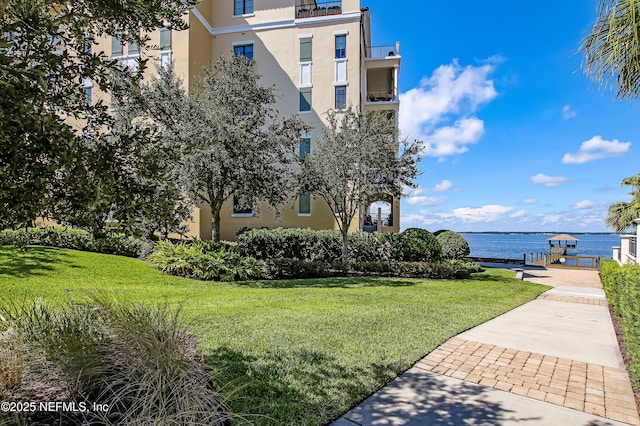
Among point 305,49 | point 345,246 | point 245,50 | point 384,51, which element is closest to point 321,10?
point 305,49

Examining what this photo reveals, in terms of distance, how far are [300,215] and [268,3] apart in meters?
14.3

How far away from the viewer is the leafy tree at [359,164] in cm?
1362

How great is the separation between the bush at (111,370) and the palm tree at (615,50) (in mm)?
5034

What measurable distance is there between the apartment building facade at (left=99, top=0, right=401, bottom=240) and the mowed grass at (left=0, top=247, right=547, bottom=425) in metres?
9.44

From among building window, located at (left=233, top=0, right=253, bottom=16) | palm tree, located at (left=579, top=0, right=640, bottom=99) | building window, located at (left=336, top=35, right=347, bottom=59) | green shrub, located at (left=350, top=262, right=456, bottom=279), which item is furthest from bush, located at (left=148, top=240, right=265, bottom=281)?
building window, located at (left=233, top=0, right=253, bottom=16)

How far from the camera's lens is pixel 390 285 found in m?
11.8

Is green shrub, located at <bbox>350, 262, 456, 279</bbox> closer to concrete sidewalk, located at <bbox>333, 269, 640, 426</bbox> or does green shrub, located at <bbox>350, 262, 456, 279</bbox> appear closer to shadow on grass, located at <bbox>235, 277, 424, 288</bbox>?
shadow on grass, located at <bbox>235, 277, 424, 288</bbox>

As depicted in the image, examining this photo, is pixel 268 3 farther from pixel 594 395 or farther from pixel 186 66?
pixel 594 395

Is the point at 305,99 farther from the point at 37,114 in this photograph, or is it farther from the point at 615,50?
the point at 37,114

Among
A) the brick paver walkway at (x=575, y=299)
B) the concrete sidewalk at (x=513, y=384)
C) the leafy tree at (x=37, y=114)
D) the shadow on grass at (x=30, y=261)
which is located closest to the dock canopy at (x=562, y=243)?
the brick paver walkway at (x=575, y=299)

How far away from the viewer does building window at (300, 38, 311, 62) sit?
73.7 ft

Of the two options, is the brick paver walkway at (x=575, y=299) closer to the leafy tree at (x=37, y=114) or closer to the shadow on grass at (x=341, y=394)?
the shadow on grass at (x=341, y=394)

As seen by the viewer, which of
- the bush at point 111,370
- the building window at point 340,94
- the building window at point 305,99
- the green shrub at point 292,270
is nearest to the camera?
the bush at point 111,370

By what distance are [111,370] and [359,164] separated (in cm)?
1164
